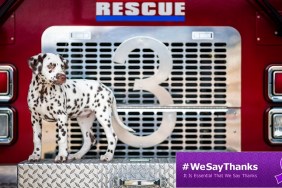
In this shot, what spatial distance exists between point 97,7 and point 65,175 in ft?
2.78

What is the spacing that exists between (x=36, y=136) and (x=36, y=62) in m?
0.39

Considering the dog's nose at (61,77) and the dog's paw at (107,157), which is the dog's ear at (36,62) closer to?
the dog's nose at (61,77)

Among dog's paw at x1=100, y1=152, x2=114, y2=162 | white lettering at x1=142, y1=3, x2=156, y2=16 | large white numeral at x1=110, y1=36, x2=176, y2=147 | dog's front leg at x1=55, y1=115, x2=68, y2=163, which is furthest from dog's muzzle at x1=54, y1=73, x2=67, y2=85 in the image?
white lettering at x1=142, y1=3, x2=156, y2=16

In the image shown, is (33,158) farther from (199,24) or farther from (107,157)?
(199,24)

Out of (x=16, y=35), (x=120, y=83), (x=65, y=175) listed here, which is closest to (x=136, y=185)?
(x=65, y=175)

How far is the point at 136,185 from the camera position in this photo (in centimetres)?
274

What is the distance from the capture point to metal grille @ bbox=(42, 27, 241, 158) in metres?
3.02

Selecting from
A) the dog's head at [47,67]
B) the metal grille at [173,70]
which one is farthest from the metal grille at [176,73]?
the dog's head at [47,67]

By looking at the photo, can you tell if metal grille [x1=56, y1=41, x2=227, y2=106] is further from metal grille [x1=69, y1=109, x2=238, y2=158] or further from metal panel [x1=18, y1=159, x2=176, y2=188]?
metal panel [x1=18, y1=159, x2=176, y2=188]

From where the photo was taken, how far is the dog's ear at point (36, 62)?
2.82m

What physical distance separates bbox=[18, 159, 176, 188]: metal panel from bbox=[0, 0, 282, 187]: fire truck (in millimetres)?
229

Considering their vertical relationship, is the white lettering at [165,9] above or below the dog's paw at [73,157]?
above

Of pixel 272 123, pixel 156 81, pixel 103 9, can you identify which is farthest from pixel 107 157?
pixel 272 123

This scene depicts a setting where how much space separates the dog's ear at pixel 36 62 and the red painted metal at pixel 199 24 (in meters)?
0.21
